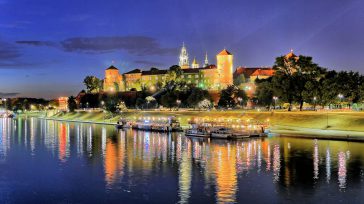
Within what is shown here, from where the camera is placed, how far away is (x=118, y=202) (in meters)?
30.6

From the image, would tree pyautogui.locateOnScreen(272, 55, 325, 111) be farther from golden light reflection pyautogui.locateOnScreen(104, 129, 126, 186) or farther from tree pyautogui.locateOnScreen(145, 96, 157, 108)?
tree pyautogui.locateOnScreen(145, 96, 157, 108)

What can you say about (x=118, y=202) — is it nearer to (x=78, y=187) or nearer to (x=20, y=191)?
(x=78, y=187)

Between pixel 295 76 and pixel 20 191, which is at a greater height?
pixel 295 76

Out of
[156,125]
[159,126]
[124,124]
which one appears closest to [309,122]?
[159,126]

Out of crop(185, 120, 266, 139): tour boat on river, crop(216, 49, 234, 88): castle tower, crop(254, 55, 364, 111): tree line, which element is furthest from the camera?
crop(216, 49, 234, 88): castle tower

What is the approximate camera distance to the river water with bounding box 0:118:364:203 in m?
32.3

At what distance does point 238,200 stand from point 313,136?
40.7m

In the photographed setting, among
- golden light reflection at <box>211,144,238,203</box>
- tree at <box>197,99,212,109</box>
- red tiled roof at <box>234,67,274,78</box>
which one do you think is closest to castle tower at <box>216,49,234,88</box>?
red tiled roof at <box>234,67,274,78</box>

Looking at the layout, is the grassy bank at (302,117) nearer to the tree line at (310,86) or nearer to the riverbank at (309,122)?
the riverbank at (309,122)

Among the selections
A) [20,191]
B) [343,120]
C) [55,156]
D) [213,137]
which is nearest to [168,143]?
[213,137]

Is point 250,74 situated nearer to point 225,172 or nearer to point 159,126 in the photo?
point 159,126

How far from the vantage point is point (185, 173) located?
134 feet

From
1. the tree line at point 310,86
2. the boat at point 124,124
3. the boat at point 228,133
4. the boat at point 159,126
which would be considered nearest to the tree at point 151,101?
the boat at point 124,124

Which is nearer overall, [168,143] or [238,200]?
[238,200]
